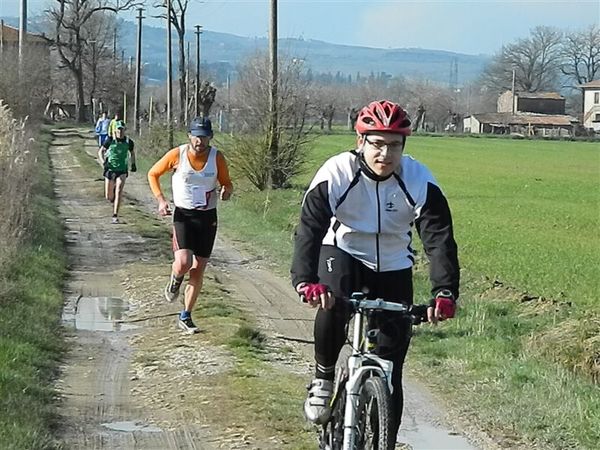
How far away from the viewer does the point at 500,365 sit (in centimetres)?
952

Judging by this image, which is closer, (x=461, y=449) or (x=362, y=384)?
(x=362, y=384)

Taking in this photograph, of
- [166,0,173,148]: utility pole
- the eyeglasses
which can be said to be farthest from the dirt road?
[166,0,173,148]: utility pole

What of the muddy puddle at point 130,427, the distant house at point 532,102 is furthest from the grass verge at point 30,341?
the distant house at point 532,102

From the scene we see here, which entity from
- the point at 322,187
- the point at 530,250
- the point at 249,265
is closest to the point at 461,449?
the point at 322,187

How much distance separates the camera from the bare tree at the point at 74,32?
8325cm

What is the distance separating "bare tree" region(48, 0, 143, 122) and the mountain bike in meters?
75.6

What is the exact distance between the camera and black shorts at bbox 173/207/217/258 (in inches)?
414

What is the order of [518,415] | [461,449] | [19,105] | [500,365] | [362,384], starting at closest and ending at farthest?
1. [362,384]
2. [461,449]
3. [518,415]
4. [500,365]
5. [19,105]

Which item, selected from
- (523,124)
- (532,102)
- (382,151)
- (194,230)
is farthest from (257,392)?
(532,102)

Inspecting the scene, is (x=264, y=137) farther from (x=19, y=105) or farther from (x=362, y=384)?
(x=362, y=384)

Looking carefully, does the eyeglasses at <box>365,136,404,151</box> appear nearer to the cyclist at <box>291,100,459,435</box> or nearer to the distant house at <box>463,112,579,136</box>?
the cyclist at <box>291,100,459,435</box>

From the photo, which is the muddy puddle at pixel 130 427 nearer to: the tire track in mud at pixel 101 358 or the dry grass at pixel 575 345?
the tire track in mud at pixel 101 358

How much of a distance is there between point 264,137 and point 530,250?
895 centimetres

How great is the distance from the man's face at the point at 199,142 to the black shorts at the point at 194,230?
0.59 meters
